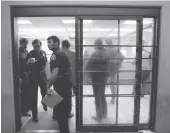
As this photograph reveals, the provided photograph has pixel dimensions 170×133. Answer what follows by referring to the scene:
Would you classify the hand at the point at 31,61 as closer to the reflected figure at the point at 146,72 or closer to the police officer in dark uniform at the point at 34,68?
the police officer in dark uniform at the point at 34,68

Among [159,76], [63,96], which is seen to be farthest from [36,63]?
[159,76]

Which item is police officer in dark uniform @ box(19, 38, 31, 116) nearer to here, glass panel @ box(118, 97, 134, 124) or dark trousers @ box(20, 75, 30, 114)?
dark trousers @ box(20, 75, 30, 114)

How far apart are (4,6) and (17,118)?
5.96 ft

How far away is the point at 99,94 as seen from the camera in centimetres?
279

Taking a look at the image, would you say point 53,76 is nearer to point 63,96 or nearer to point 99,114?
point 63,96

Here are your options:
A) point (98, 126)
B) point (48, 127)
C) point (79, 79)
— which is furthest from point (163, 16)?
point (48, 127)

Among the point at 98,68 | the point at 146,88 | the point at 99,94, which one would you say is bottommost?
the point at 99,94

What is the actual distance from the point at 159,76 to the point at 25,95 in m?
2.71

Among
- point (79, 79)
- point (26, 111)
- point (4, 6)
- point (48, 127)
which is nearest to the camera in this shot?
point (4, 6)

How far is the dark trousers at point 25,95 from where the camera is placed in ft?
11.3

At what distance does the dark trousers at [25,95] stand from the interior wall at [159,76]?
0.82 metres

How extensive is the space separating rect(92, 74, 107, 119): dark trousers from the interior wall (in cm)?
90

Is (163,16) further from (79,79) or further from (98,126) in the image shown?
(98,126)

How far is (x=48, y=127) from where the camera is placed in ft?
9.84
